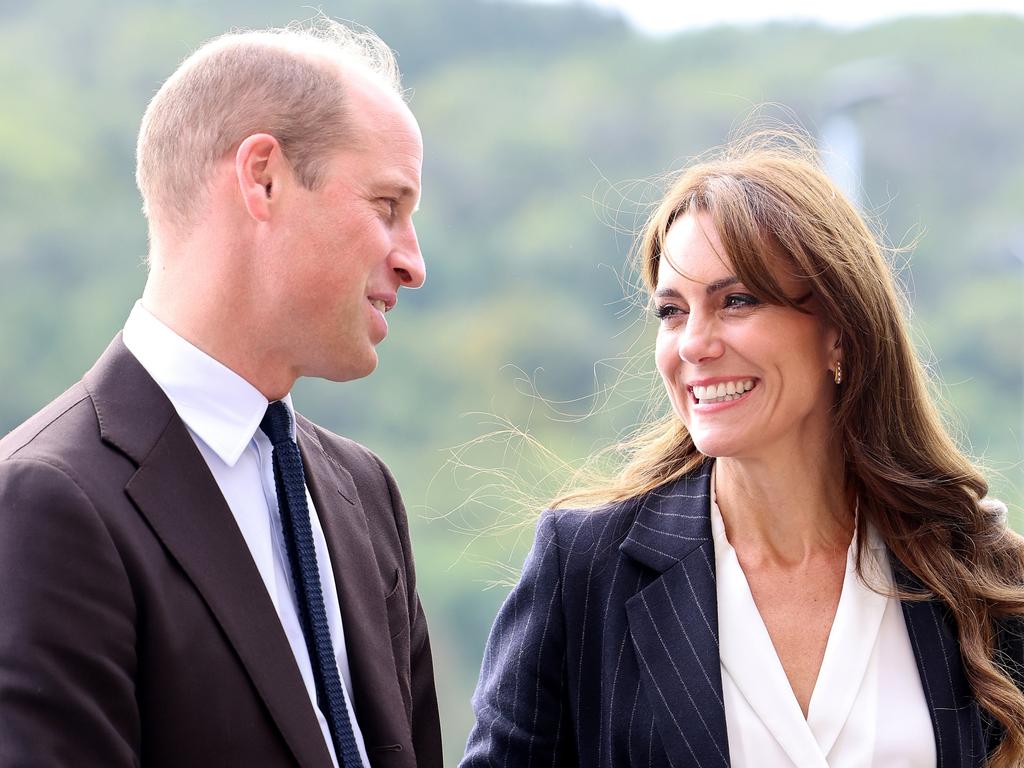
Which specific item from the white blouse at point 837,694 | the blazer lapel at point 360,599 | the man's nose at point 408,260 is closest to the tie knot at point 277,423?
the blazer lapel at point 360,599

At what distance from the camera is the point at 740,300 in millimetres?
2883

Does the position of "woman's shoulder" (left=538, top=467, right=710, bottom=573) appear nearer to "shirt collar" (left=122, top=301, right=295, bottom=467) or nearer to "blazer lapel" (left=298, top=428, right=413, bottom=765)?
"blazer lapel" (left=298, top=428, right=413, bottom=765)

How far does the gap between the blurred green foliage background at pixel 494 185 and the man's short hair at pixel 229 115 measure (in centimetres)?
1394

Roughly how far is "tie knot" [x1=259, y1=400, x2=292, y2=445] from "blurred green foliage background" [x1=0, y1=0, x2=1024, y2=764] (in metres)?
13.9

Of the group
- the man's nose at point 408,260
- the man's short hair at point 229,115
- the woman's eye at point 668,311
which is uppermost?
the man's short hair at point 229,115

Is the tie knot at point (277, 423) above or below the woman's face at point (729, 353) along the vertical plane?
below

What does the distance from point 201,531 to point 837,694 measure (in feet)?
4.40

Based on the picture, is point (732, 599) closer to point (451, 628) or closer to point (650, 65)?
point (451, 628)

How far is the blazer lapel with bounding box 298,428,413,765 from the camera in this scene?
95.8 inches

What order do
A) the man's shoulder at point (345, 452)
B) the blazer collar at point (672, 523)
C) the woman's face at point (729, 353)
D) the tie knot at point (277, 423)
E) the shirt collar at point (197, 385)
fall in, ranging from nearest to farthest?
the shirt collar at point (197, 385)
the tie knot at point (277, 423)
the man's shoulder at point (345, 452)
the woman's face at point (729, 353)
the blazer collar at point (672, 523)

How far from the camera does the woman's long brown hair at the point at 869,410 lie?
2.89 m

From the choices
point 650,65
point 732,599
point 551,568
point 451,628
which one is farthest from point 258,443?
point 650,65

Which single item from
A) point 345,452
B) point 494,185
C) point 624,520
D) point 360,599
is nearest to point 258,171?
point 345,452

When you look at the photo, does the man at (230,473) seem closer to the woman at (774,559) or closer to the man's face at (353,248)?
the man's face at (353,248)
